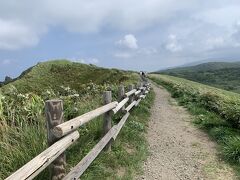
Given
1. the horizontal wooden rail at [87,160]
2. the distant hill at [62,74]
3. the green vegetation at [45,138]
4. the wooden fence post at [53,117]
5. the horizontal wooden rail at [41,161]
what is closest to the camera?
the horizontal wooden rail at [41,161]

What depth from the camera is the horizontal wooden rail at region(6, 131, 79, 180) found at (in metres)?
4.43

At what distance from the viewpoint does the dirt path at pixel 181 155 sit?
9.20m

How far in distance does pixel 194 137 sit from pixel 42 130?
7.09 m

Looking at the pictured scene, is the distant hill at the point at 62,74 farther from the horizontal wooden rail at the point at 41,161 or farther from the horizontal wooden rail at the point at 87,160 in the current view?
the horizontal wooden rail at the point at 41,161

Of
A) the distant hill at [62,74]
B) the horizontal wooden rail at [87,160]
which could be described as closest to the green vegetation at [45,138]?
the horizontal wooden rail at [87,160]

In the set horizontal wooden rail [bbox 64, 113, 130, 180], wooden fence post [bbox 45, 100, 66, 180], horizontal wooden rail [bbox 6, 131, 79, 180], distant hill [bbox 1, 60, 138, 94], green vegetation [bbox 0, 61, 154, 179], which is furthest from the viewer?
distant hill [bbox 1, 60, 138, 94]

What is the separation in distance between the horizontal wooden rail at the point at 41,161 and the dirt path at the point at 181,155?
10.6 ft

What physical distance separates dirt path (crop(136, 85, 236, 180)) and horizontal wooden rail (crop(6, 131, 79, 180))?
322 centimetres

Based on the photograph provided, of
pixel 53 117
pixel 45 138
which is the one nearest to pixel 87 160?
pixel 45 138

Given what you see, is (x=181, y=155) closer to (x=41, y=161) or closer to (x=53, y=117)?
(x=53, y=117)

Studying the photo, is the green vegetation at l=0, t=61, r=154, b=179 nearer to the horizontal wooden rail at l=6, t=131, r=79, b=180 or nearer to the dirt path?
the dirt path

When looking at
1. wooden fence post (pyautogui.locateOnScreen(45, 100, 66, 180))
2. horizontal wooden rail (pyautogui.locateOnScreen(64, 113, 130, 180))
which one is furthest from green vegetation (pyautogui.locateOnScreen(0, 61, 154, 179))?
wooden fence post (pyautogui.locateOnScreen(45, 100, 66, 180))

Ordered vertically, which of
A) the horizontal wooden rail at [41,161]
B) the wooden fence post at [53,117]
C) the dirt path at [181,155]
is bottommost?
the dirt path at [181,155]

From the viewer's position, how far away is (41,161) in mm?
5012
